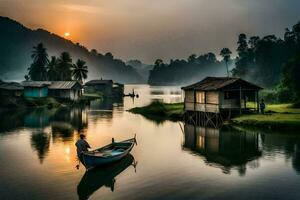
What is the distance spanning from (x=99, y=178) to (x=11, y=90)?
72.8m

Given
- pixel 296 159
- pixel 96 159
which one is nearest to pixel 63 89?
pixel 96 159

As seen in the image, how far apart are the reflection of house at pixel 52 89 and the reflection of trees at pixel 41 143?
2154 inches

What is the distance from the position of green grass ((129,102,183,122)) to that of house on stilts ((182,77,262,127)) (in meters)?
7.00

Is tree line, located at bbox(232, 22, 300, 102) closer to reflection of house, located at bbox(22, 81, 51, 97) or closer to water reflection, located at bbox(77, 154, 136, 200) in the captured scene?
reflection of house, located at bbox(22, 81, 51, 97)

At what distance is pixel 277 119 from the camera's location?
4616cm

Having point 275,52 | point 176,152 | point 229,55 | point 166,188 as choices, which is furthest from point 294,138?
point 229,55

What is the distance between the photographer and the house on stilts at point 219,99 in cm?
5075

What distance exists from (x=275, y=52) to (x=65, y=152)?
404ft

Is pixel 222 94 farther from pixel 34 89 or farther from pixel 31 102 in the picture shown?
pixel 34 89

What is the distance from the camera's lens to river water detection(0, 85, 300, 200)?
22.3 metres

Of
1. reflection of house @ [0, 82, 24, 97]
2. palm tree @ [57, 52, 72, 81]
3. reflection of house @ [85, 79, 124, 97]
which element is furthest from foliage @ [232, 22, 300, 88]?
reflection of house @ [0, 82, 24, 97]

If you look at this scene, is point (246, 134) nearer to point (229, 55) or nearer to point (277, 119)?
point (277, 119)

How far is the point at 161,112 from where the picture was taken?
68.8m

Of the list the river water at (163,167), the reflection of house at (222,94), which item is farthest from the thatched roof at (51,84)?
the reflection of house at (222,94)
